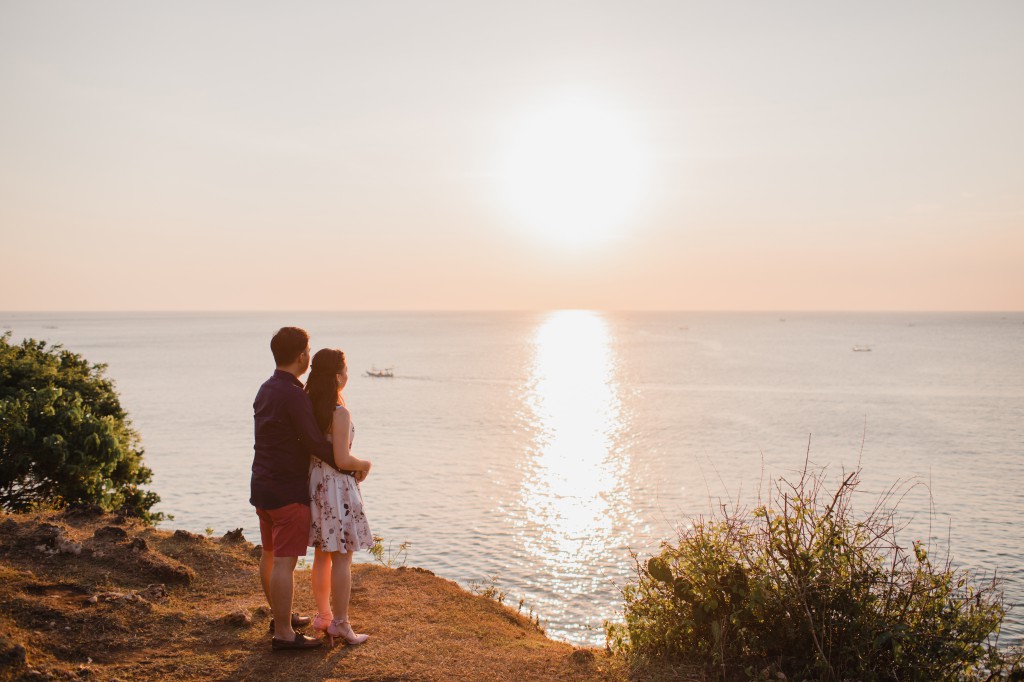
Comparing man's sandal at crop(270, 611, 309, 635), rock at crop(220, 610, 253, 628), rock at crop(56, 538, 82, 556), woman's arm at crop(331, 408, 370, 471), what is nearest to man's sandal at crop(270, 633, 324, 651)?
man's sandal at crop(270, 611, 309, 635)

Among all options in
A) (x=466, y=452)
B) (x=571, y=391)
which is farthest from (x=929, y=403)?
(x=466, y=452)

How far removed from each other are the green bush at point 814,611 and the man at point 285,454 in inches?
140

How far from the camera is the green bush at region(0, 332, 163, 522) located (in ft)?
42.4

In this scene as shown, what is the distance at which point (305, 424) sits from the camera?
6.51 m

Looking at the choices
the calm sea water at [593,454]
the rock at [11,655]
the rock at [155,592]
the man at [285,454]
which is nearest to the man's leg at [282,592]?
the man at [285,454]

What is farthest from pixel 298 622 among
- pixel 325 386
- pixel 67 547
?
pixel 67 547

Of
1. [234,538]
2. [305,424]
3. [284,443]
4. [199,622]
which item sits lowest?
[234,538]

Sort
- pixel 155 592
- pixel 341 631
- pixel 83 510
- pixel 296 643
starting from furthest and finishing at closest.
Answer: pixel 83 510
pixel 155 592
pixel 341 631
pixel 296 643

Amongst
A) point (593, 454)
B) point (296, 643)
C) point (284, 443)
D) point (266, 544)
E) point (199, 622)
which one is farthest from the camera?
point (593, 454)

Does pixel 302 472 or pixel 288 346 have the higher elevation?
pixel 288 346

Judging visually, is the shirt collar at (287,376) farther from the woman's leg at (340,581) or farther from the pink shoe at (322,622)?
the pink shoe at (322,622)

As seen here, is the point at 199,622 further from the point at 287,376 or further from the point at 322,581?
the point at 287,376

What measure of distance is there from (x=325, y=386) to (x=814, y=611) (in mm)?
4981

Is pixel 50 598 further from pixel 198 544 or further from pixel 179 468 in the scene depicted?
pixel 179 468
